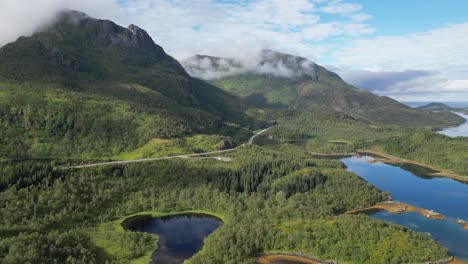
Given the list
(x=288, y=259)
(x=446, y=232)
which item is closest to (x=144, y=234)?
(x=288, y=259)

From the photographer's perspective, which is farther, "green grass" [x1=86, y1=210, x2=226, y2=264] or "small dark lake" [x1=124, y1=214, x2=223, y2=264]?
"small dark lake" [x1=124, y1=214, x2=223, y2=264]

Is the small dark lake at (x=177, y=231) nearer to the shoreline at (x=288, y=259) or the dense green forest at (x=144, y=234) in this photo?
the dense green forest at (x=144, y=234)

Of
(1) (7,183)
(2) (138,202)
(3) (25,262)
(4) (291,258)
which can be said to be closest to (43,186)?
(1) (7,183)

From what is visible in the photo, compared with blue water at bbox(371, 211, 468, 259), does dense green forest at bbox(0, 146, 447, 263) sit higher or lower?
higher

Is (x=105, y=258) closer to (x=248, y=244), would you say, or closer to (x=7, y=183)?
(x=248, y=244)

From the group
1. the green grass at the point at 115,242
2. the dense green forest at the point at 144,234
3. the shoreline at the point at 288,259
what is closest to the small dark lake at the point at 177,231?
the green grass at the point at 115,242

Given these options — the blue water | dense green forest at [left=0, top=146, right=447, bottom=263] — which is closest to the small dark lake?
dense green forest at [left=0, top=146, right=447, bottom=263]

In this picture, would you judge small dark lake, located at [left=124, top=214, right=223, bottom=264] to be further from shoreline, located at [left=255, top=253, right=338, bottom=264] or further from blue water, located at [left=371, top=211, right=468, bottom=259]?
blue water, located at [left=371, top=211, right=468, bottom=259]
